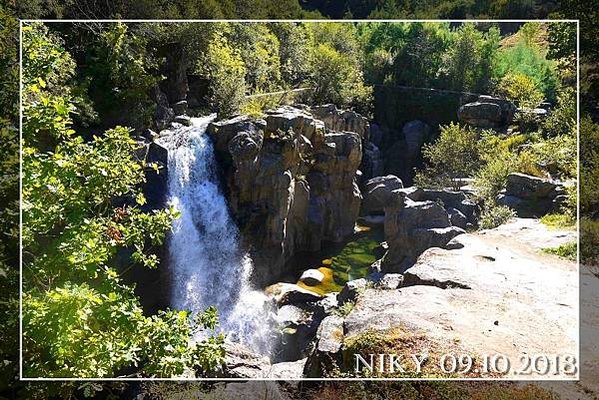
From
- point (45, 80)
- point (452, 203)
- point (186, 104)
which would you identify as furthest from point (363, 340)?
point (45, 80)

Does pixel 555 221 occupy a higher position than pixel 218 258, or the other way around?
pixel 555 221

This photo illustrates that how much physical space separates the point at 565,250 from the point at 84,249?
394cm

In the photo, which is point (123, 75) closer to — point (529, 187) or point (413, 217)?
point (413, 217)

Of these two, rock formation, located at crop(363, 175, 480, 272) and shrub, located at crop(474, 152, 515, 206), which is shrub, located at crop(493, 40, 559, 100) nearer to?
shrub, located at crop(474, 152, 515, 206)

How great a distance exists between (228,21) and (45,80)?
1659mm

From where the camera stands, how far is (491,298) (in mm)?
4895

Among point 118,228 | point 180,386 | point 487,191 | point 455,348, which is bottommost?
point 180,386

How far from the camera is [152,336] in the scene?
4535mm

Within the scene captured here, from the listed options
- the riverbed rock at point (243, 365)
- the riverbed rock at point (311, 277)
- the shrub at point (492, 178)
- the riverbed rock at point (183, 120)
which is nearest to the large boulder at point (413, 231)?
the shrub at point (492, 178)

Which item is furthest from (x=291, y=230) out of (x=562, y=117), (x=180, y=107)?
(x=562, y=117)

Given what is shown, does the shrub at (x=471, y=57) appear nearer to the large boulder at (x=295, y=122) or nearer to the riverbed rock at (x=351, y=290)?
the large boulder at (x=295, y=122)

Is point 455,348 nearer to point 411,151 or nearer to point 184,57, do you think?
point 411,151

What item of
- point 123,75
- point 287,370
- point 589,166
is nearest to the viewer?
point 287,370

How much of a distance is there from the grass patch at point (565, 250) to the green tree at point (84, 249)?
9.56 feet
